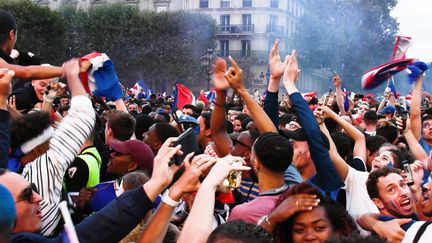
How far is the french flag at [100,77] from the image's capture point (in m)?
3.97

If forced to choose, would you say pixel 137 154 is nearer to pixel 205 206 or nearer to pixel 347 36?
pixel 205 206

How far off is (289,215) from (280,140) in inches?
32.1

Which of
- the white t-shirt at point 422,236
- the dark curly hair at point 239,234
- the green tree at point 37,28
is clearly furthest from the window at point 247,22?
the dark curly hair at point 239,234

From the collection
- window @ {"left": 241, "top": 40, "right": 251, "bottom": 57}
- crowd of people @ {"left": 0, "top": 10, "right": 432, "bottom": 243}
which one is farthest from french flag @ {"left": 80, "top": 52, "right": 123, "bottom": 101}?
window @ {"left": 241, "top": 40, "right": 251, "bottom": 57}

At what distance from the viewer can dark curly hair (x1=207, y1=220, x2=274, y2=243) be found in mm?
2781

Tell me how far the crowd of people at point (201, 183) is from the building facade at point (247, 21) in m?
56.5

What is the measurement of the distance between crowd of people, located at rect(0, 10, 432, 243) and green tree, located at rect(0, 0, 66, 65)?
131 feet

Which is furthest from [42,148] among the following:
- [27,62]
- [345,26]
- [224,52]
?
[224,52]

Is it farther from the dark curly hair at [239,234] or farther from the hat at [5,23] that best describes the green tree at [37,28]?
the dark curly hair at [239,234]

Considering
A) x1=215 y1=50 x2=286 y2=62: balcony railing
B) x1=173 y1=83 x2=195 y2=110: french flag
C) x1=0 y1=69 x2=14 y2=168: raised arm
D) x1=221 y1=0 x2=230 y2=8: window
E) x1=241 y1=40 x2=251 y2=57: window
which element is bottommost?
x1=215 y1=50 x2=286 y2=62: balcony railing

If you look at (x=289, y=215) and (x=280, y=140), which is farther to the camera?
(x=280, y=140)

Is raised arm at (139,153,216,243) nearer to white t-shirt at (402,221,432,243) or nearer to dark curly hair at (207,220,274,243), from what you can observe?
dark curly hair at (207,220,274,243)

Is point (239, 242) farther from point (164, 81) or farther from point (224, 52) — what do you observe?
point (224, 52)

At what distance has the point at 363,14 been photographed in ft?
159
